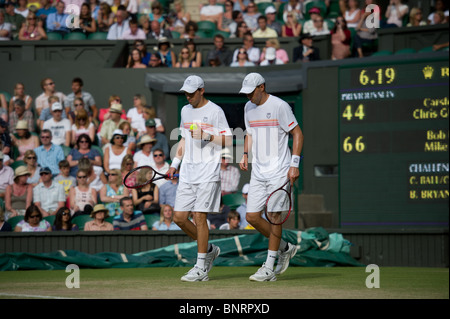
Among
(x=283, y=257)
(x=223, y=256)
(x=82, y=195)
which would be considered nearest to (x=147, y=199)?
(x=82, y=195)

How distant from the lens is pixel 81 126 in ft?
50.4

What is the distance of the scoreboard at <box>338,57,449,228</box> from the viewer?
12.5 meters

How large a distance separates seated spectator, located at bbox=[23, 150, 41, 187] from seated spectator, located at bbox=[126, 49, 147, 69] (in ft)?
10.9

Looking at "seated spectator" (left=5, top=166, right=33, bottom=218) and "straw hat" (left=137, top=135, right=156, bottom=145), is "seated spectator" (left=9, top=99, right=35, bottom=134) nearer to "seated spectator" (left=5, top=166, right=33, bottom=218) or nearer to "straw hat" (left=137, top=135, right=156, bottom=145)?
"seated spectator" (left=5, top=166, right=33, bottom=218)

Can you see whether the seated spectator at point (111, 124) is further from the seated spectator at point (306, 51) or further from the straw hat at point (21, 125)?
the seated spectator at point (306, 51)

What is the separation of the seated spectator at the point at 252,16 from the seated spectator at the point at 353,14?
2.14 meters

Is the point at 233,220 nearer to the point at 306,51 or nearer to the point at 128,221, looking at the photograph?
the point at 128,221

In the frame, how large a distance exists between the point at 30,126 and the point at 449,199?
784cm

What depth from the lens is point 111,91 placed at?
1692 centimetres

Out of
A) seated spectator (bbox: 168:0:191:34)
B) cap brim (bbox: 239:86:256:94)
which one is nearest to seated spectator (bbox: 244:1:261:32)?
seated spectator (bbox: 168:0:191:34)

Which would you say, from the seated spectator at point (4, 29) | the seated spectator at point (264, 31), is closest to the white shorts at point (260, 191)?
the seated spectator at point (264, 31)

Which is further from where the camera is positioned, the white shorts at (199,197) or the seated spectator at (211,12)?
the seated spectator at (211,12)

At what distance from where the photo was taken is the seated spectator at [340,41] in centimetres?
1555

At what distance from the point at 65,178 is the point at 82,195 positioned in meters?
0.62
